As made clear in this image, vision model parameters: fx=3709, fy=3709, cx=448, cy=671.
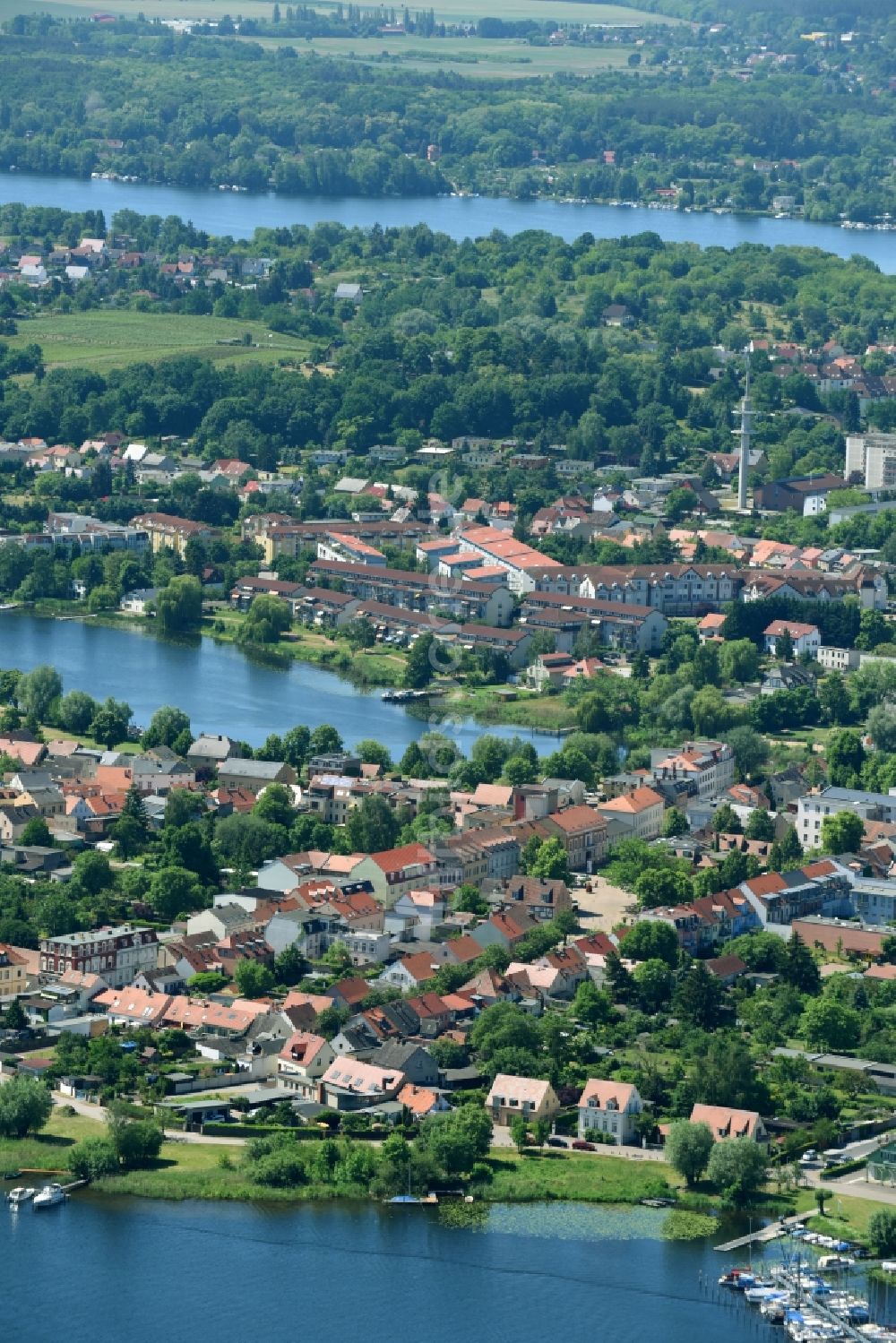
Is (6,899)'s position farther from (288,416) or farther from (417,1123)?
(288,416)

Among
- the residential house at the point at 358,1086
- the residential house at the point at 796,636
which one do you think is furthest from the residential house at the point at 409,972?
the residential house at the point at 796,636

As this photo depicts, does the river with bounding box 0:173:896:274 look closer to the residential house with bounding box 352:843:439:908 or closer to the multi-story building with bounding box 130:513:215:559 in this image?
the multi-story building with bounding box 130:513:215:559

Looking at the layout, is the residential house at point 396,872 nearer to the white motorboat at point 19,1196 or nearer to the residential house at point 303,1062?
the residential house at point 303,1062

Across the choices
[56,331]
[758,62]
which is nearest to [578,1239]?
[56,331]

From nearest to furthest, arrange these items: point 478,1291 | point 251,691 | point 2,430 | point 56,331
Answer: point 478,1291, point 251,691, point 2,430, point 56,331

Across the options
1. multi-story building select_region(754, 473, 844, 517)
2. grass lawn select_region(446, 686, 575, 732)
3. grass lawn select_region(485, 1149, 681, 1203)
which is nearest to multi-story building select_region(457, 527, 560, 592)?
grass lawn select_region(446, 686, 575, 732)

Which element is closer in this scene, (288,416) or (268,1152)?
(268,1152)
